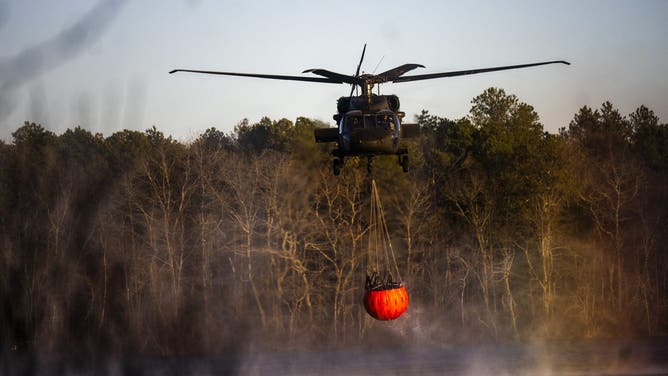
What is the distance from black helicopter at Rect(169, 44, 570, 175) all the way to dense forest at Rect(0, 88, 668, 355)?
96.8ft

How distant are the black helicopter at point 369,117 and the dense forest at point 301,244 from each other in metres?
29.5

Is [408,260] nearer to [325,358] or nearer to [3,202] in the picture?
[325,358]

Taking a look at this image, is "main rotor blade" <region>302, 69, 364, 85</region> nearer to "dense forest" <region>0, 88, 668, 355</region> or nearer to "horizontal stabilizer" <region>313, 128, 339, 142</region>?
"horizontal stabilizer" <region>313, 128, 339, 142</region>

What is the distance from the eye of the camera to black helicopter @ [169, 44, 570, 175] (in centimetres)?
2456

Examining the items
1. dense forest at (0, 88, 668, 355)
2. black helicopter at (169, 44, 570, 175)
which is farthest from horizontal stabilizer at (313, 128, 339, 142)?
dense forest at (0, 88, 668, 355)

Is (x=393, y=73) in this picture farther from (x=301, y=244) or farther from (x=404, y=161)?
(x=301, y=244)

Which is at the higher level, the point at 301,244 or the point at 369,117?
the point at 369,117

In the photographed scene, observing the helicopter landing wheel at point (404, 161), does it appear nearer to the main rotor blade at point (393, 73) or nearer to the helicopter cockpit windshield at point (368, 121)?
the helicopter cockpit windshield at point (368, 121)

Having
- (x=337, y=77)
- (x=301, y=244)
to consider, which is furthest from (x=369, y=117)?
(x=301, y=244)

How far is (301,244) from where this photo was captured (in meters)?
58.7

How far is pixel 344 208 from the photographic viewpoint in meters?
59.1

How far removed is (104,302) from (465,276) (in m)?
27.6

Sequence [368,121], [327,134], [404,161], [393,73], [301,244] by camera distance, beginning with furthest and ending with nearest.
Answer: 1. [301,244]
2. [404,161]
3. [327,134]
4. [393,73]
5. [368,121]

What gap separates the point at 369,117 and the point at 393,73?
2032mm
